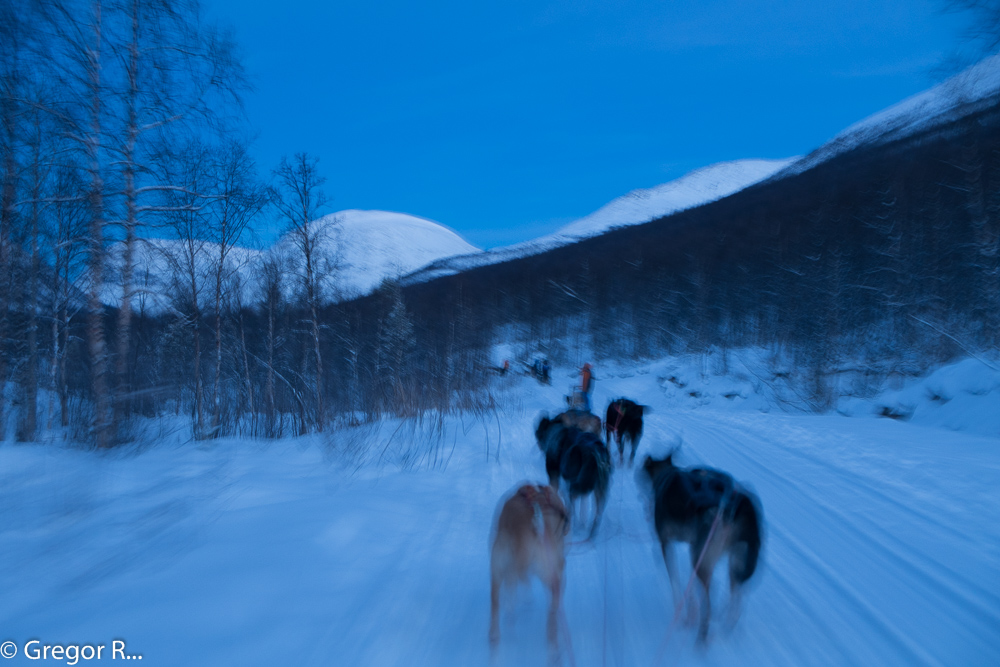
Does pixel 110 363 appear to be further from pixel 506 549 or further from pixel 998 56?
pixel 998 56

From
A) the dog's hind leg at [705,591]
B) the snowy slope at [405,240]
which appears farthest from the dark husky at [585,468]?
the snowy slope at [405,240]

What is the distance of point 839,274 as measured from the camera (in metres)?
28.7

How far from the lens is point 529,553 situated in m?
3.09

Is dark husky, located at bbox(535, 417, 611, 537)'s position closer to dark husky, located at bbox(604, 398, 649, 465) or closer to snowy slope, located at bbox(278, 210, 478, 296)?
dark husky, located at bbox(604, 398, 649, 465)

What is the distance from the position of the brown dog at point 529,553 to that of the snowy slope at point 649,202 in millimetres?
75945

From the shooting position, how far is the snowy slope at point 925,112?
32.3ft

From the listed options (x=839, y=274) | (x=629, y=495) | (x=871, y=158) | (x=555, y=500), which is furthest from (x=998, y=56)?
(x=871, y=158)

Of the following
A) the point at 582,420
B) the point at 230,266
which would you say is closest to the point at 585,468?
the point at 582,420

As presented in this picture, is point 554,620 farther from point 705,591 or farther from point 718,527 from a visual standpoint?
point 718,527

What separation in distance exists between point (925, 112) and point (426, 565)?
59.4 m

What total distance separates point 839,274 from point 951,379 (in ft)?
66.7

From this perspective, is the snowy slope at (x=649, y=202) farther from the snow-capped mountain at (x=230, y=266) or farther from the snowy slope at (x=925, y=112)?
the snow-capped mountain at (x=230, y=266)

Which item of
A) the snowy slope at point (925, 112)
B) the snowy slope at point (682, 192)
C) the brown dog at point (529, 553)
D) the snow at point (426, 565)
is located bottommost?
the snow at point (426, 565)

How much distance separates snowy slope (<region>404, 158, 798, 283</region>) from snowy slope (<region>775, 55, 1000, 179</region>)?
20.9 metres
